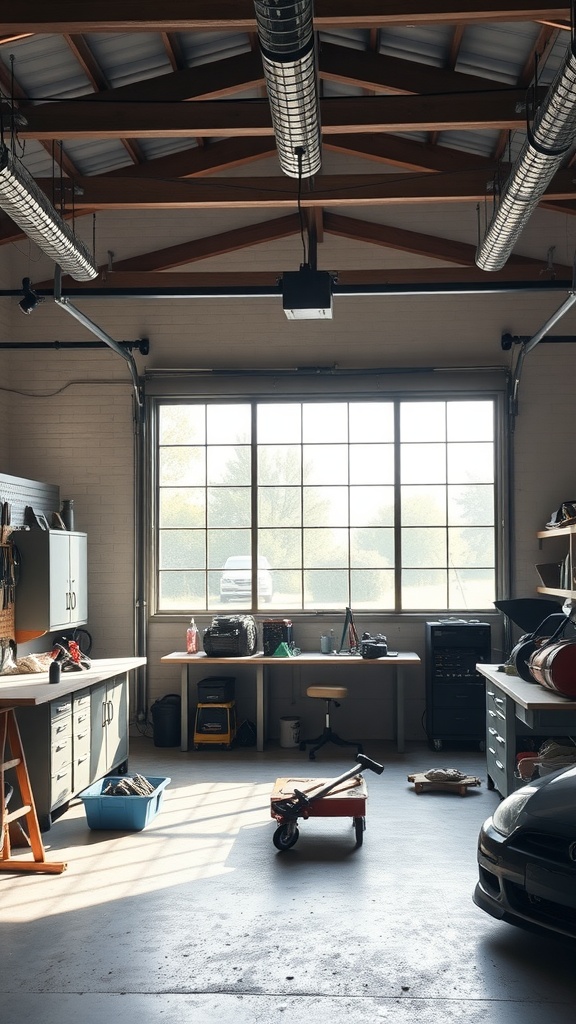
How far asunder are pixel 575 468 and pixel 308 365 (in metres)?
2.94

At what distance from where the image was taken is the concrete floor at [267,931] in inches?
138

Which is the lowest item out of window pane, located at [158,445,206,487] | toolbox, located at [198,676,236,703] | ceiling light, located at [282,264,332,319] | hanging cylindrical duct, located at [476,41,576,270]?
toolbox, located at [198,676,236,703]

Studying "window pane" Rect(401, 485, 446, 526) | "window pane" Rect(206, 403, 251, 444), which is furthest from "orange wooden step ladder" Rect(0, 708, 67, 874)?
"window pane" Rect(401, 485, 446, 526)

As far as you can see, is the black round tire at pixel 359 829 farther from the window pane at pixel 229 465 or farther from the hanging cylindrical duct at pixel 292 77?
the window pane at pixel 229 465

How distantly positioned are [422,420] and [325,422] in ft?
3.33

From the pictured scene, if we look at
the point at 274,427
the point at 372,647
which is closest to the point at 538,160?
the point at 372,647

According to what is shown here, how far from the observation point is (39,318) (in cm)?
967

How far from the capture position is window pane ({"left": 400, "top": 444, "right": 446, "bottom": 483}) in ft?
31.3

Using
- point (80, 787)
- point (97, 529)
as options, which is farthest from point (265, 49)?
point (97, 529)

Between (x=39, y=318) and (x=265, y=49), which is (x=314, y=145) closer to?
(x=265, y=49)

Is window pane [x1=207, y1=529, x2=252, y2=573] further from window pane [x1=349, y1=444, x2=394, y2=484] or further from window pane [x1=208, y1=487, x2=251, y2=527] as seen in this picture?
window pane [x1=349, y1=444, x2=394, y2=484]

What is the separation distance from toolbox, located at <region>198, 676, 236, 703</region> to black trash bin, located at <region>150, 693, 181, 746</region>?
0.31 meters

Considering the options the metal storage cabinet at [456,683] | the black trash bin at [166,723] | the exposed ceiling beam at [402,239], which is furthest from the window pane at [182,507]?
the exposed ceiling beam at [402,239]

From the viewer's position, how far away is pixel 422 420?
959cm
